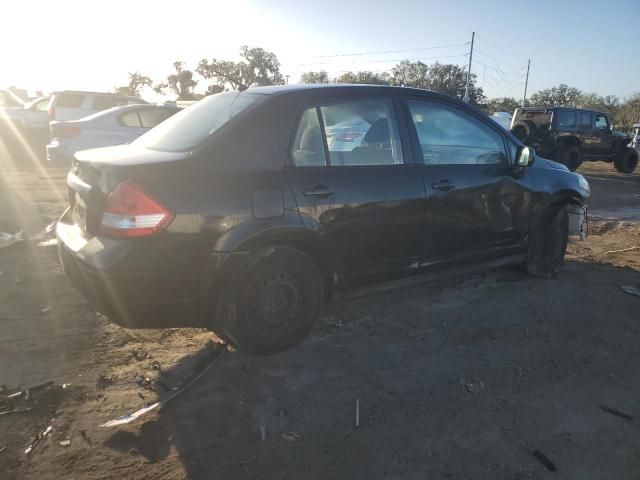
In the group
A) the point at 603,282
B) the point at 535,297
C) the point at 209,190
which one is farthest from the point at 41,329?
the point at 603,282

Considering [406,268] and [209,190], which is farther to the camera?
[406,268]

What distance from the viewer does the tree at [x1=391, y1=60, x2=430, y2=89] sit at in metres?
66.5

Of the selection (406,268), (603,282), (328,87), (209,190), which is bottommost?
(603,282)

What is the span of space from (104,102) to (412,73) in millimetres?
62059

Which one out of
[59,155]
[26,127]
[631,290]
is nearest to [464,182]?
[631,290]

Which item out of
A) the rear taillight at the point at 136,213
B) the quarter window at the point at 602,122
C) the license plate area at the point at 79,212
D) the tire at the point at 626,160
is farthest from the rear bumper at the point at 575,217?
the tire at the point at 626,160

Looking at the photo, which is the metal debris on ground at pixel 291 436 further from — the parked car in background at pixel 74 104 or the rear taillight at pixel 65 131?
the parked car in background at pixel 74 104

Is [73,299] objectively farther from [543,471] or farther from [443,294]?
[543,471]

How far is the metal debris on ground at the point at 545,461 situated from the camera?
7.58 feet

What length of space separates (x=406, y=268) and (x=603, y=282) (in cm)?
255

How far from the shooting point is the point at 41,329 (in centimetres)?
348

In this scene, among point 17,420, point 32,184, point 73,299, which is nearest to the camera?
point 17,420

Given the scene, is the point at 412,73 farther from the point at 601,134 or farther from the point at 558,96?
the point at 601,134

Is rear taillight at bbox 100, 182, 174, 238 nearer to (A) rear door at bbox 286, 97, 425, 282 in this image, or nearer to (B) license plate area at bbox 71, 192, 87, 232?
(B) license plate area at bbox 71, 192, 87, 232
